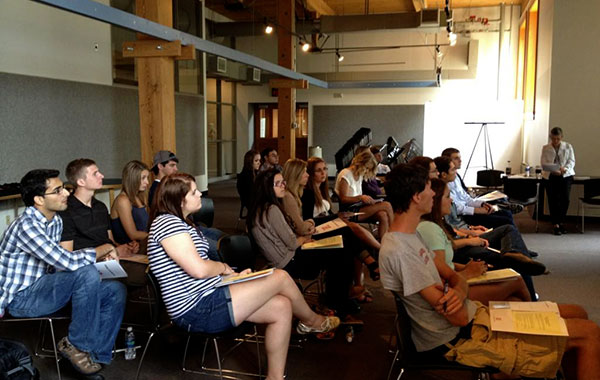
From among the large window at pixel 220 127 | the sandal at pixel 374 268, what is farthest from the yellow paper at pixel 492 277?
the large window at pixel 220 127

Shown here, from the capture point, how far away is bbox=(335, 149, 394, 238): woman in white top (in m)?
5.46

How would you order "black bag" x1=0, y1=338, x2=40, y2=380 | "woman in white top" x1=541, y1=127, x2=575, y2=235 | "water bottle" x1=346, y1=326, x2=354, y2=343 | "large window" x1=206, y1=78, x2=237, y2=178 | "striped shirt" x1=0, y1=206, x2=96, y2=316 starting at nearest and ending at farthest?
"black bag" x1=0, y1=338, x2=40, y2=380 → "striped shirt" x1=0, y1=206, x2=96, y2=316 → "water bottle" x1=346, y1=326, x2=354, y2=343 → "woman in white top" x1=541, y1=127, x2=575, y2=235 → "large window" x1=206, y1=78, x2=237, y2=178

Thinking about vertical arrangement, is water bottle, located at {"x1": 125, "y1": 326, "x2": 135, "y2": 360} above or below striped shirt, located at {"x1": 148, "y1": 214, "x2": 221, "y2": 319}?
below

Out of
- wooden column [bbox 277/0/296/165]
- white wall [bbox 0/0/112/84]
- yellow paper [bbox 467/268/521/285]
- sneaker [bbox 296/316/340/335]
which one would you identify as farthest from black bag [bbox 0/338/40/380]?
wooden column [bbox 277/0/296/165]

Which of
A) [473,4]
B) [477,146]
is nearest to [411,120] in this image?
[477,146]

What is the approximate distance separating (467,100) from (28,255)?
1317 cm

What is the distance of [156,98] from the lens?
5.48m

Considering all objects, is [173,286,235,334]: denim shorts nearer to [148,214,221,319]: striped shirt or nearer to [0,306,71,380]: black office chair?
[148,214,221,319]: striped shirt

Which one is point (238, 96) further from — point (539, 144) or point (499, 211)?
point (499, 211)

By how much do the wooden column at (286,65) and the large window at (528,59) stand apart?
4851 millimetres

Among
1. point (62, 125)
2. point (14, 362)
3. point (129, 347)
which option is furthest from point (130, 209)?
point (62, 125)

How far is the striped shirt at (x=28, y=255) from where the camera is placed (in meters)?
2.88

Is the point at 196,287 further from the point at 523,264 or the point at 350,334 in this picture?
the point at 523,264

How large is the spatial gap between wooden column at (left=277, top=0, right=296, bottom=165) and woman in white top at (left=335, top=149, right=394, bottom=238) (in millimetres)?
4524
